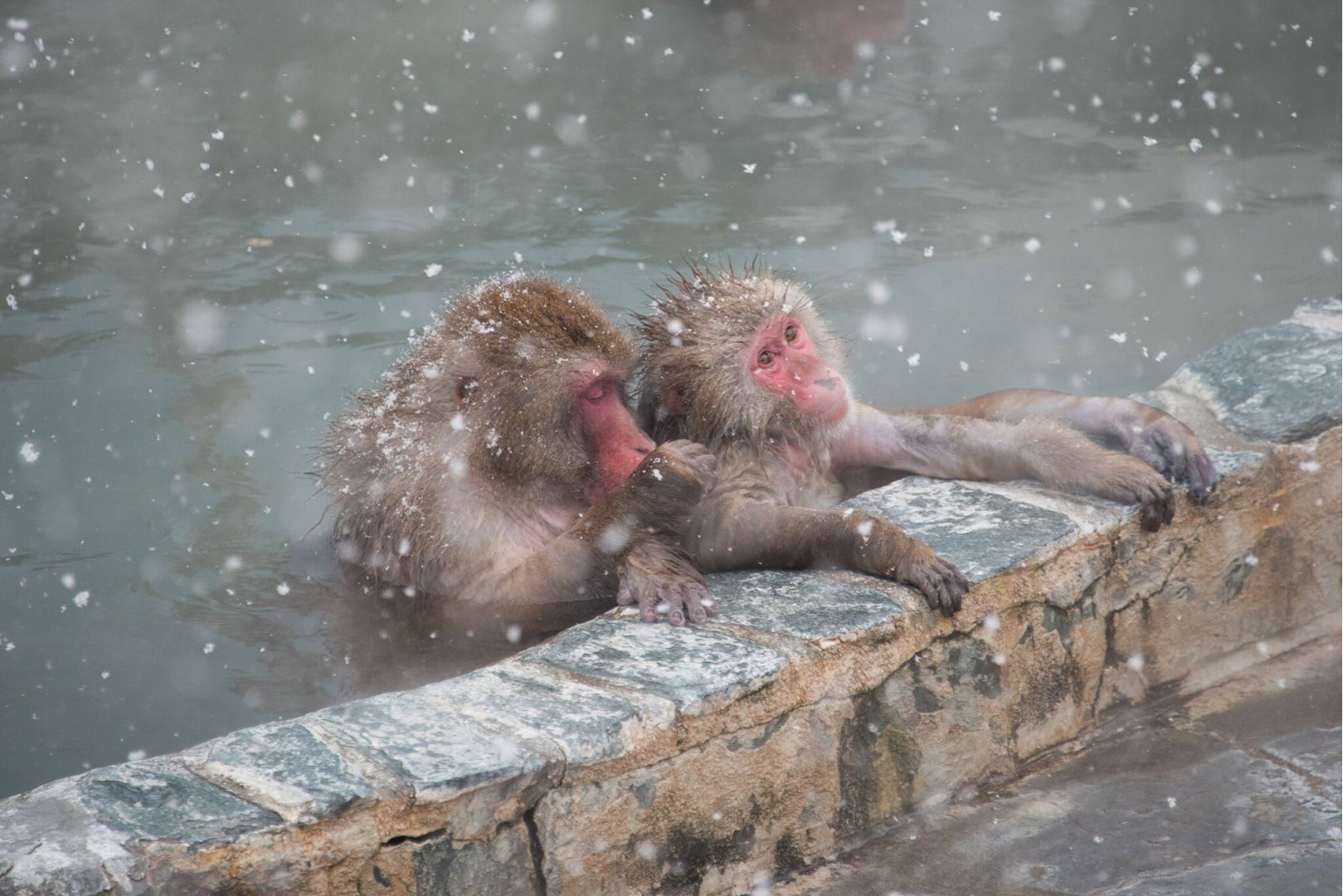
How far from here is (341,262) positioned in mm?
7430

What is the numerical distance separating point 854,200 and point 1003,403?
4139 mm

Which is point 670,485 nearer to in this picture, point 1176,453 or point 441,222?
point 1176,453

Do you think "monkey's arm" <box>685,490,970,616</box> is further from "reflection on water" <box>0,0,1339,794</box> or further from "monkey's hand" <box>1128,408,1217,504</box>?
"monkey's hand" <box>1128,408,1217,504</box>

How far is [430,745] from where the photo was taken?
8.25 ft

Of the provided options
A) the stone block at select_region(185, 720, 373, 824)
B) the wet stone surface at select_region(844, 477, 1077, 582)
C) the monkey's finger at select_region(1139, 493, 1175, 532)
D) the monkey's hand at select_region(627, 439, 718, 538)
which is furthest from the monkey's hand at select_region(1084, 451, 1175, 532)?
the stone block at select_region(185, 720, 373, 824)

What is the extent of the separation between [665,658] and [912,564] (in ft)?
2.09

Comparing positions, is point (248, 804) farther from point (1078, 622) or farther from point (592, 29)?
point (592, 29)

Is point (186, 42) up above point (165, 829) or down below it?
above

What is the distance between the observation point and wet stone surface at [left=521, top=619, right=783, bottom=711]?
278cm

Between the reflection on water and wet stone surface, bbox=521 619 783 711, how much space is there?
808 millimetres

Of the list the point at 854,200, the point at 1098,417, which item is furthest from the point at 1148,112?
the point at 1098,417

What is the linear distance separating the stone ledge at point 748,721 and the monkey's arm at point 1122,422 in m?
0.10

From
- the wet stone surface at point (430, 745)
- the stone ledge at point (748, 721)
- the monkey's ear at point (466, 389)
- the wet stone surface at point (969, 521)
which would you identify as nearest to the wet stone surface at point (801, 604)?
the stone ledge at point (748, 721)

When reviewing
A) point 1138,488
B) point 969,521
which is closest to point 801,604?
point 969,521
